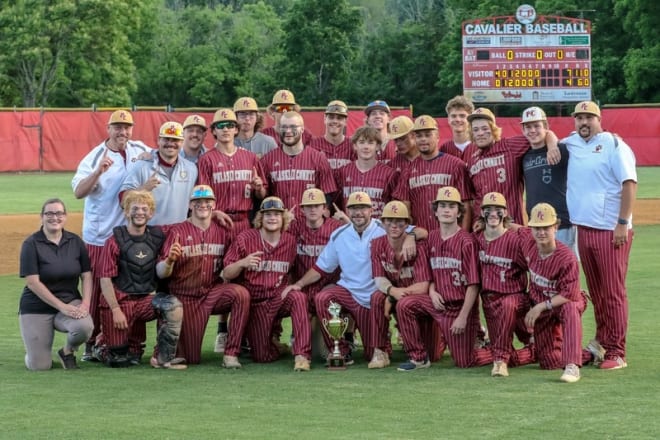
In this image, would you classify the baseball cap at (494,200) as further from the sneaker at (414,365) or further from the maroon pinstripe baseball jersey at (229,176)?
the maroon pinstripe baseball jersey at (229,176)

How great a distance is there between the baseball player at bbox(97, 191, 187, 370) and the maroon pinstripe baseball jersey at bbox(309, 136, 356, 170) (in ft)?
5.51

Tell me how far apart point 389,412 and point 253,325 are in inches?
91.9

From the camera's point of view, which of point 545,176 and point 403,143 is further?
point 403,143

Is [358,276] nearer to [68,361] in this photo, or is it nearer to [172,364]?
[172,364]

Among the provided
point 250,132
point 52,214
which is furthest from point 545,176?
point 52,214

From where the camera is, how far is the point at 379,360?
8625 millimetres

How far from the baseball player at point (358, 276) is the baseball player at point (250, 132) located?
1.31 m

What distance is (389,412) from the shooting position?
6840 millimetres

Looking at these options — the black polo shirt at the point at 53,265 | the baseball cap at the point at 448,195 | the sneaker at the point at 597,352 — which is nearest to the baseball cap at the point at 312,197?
the baseball cap at the point at 448,195

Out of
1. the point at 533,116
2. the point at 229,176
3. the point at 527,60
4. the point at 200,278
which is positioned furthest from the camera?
the point at 527,60

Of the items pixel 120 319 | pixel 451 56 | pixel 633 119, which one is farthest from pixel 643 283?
pixel 451 56

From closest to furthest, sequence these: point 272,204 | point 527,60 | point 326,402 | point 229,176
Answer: point 326,402 < point 272,204 < point 229,176 < point 527,60

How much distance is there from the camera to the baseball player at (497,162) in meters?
8.85

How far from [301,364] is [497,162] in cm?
211
